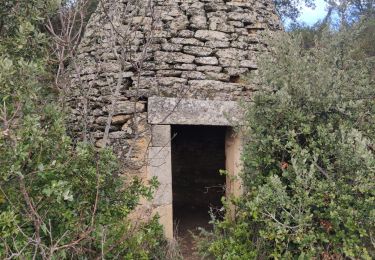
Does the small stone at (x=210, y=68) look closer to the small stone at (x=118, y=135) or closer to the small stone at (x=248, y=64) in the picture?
the small stone at (x=248, y=64)

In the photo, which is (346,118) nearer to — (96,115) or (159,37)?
(159,37)

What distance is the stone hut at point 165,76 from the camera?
16.1 ft

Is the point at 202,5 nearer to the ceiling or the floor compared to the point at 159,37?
nearer to the ceiling

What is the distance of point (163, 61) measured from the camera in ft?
16.6

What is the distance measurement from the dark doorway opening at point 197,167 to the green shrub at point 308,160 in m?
3.71

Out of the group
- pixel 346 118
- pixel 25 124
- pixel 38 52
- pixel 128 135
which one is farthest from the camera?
pixel 128 135

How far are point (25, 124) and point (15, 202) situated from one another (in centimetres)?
53

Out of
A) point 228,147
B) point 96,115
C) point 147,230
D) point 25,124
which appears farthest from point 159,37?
point 25,124

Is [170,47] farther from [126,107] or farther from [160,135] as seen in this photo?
[160,135]

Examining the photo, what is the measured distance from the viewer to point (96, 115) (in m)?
5.13

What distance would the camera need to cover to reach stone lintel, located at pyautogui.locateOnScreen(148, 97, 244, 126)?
488cm

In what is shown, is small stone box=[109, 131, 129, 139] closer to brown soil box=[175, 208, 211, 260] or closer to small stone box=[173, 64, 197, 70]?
small stone box=[173, 64, 197, 70]

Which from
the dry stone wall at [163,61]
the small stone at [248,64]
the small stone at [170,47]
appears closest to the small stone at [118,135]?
the dry stone wall at [163,61]

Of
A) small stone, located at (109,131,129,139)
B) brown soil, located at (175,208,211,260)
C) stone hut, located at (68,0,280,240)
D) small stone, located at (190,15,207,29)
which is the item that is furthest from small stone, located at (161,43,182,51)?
brown soil, located at (175,208,211,260)
